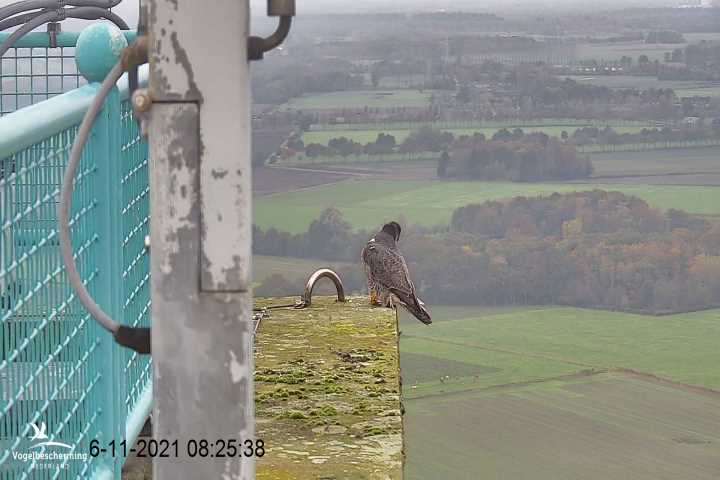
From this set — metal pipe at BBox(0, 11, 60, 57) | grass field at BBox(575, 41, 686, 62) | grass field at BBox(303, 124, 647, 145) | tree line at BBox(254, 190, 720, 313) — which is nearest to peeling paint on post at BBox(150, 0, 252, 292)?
metal pipe at BBox(0, 11, 60, 57)

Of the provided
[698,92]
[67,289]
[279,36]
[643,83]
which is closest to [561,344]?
[643,83]

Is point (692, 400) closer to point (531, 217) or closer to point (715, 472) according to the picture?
point (715, 472)

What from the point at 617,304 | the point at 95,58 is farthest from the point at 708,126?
the point at 95,58

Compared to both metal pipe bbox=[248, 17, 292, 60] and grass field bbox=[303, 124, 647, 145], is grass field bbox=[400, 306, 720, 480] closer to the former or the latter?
grass field bbox=[303, 124, 647, 145]

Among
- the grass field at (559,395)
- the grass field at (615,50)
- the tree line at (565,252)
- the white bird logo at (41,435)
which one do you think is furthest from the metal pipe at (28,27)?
the grass field at (615,50)

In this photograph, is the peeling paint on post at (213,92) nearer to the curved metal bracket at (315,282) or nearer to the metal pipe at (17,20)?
the curved metal bracket at (315,282)
